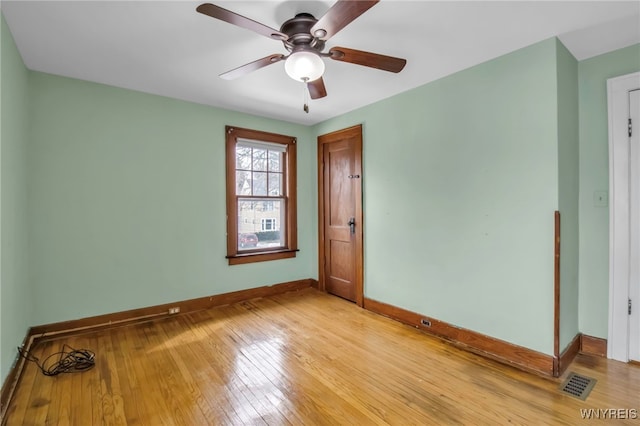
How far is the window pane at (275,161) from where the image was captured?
14.2ft

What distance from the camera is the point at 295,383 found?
2.14m

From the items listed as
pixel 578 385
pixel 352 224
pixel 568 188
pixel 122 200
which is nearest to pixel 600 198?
pixel 568 188

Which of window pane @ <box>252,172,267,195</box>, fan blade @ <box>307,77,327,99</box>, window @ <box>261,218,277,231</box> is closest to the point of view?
fan blade @ <box>307,77,327,99</box>

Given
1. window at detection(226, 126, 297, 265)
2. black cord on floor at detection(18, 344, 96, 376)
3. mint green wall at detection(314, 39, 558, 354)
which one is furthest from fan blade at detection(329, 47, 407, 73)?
black cord on floor at detection(18, 344, 96, 376)

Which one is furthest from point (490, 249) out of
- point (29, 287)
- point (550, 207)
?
point (29, 287)

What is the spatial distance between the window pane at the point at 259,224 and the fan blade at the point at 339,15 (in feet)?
8.85

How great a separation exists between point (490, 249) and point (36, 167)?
164 inches

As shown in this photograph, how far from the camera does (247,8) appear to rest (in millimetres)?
1846

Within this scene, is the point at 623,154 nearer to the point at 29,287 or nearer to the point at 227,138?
the point at 227,138

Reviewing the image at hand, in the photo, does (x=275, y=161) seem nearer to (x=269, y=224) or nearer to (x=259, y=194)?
(x=259, y=194)

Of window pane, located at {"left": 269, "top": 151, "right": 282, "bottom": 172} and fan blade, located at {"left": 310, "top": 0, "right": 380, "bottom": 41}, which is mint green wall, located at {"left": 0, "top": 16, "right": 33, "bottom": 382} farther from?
window pane, located at {"left": 269, "top": 151, "right": 282, "bottom": 172}

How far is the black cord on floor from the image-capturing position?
2288mm

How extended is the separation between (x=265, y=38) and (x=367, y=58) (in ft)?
2.54

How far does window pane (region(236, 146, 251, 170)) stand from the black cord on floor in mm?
2515
